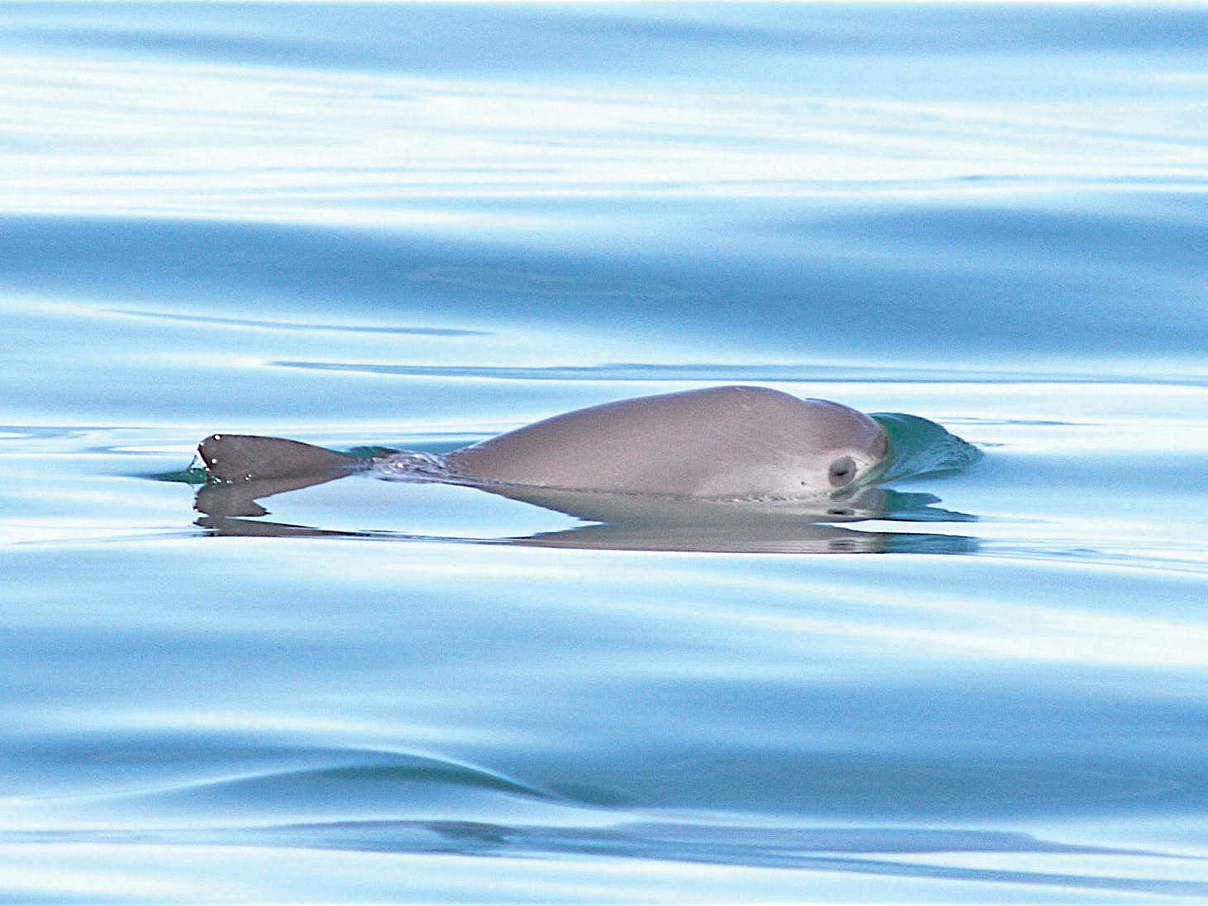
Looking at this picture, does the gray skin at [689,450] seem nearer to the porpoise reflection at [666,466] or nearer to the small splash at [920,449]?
the porpoise reflection at [666,466]

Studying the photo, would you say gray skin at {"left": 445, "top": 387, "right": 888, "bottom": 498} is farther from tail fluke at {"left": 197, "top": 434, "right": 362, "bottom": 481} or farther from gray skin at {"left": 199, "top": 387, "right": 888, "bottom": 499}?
tail fluke at {"left": 197, "top": 434, "right": 362, "bottom": 481}

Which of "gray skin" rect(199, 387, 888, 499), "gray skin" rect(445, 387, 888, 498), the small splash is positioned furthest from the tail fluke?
the small splash

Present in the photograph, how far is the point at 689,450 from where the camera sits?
6945mm

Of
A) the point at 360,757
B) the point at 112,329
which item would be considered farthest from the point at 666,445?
the point at 112,329

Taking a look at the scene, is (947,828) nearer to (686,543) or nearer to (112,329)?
(686,543)

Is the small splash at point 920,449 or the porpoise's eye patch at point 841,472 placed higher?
the small splash at point 920,449

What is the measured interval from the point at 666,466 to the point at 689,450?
0.11 metres

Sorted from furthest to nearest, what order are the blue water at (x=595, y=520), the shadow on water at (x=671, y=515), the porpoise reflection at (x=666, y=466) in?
the porpoise reflection at (x=666, y=466)
the shadow on water at (x=671, y=515)
the blue water at (x=595, y=520)

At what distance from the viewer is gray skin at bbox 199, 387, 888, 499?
679 cm

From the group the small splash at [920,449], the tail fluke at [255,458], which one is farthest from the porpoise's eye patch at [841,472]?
the tail fluke at [255,458]

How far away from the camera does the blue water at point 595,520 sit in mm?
3719

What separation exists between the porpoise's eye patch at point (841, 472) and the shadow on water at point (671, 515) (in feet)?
0.17

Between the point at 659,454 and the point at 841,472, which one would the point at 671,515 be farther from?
the point at 841,472

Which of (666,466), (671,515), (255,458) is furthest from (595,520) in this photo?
(255,458)
